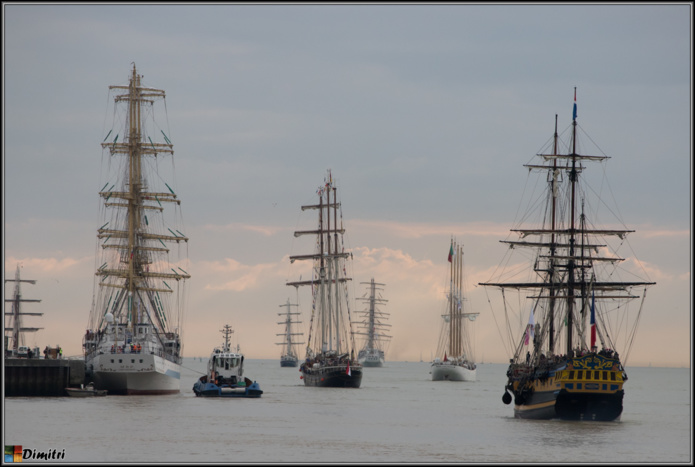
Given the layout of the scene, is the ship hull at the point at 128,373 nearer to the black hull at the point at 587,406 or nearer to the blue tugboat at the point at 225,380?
the blue tugboat at the point at 225,380

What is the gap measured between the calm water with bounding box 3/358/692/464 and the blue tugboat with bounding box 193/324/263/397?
3.20 meters

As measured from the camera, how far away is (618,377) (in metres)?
62.1

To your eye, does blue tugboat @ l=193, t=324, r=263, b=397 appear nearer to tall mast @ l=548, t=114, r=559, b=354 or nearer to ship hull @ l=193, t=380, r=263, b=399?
ship hull @ l=193, t=380, r=263, b=399

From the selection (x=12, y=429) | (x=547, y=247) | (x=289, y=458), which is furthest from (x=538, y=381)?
(x=12, y=429)

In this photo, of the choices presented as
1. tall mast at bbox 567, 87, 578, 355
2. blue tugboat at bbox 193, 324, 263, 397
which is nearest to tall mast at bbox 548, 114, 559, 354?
tall mast at bbox 567, 87, 578, 355

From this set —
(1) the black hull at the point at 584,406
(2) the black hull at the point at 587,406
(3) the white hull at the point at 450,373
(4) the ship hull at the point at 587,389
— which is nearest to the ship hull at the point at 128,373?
(1) the black hull at the point at 584,406

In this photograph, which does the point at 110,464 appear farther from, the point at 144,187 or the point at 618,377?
the point at 144,187

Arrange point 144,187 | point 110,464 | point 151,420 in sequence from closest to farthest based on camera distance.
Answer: point 110,464 < point 151,420 < point 144,187

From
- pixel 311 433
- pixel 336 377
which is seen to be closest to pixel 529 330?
pixel 311 433

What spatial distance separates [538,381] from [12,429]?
3233cm

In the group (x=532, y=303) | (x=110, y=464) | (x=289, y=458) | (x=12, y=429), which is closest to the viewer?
(x=110, y=464)

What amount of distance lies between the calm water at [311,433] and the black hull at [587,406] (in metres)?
0.66

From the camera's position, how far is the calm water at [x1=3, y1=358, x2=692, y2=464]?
45.3 metres

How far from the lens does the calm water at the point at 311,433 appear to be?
45.3 metres
